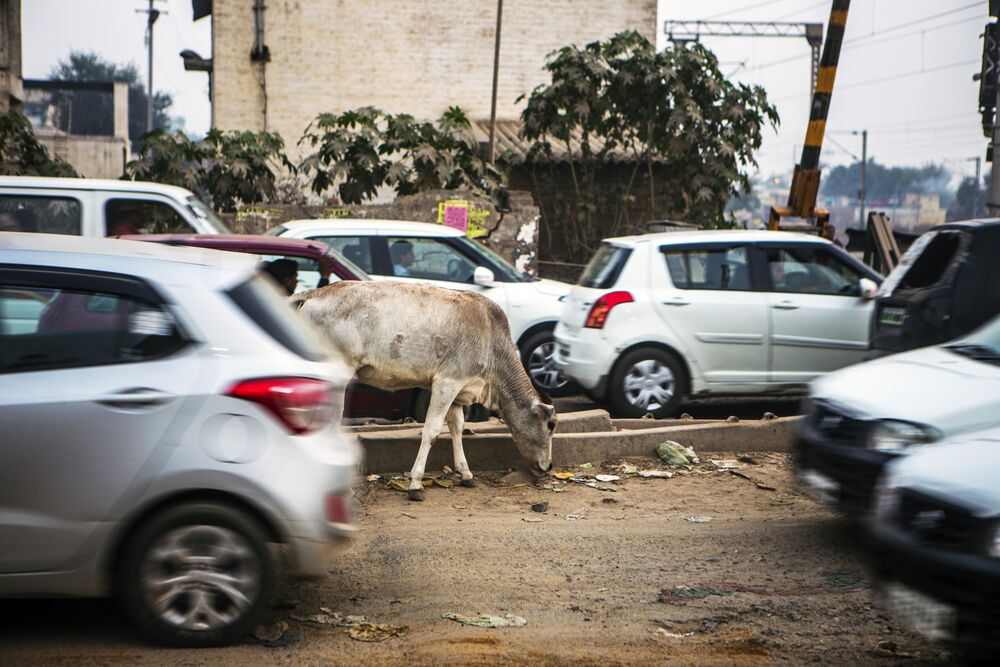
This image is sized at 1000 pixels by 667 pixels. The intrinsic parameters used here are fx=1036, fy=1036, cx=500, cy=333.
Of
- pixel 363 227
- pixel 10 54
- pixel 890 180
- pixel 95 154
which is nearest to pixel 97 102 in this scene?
pixel 95 154

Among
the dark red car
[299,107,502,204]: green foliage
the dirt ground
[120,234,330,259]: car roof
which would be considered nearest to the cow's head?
the dirt ground

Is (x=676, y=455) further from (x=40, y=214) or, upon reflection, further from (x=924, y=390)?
(x=40, y=214)

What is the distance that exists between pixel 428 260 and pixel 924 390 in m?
6.54

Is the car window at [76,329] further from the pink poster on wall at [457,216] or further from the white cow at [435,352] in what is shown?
the pink poster on wall at [457,216]

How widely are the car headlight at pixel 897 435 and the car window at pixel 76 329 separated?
372 centimetres

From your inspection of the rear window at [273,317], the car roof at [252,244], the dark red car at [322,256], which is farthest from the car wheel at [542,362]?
the rear window at [273,317]

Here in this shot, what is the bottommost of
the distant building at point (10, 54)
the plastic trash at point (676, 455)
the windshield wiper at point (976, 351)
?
the plastic trash at point (676, 455)

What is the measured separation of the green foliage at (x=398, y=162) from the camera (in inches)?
736

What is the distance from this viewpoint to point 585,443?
338 inches

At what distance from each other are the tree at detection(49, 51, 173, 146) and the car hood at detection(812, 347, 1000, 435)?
62073mm

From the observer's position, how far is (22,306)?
4.47m

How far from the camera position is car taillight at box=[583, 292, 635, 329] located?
1006cm

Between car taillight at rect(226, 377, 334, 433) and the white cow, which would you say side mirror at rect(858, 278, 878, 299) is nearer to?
the white cow

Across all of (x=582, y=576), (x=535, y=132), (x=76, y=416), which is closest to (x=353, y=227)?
(x=582, y=576)
